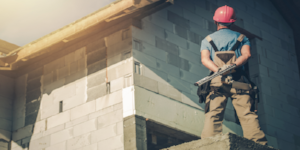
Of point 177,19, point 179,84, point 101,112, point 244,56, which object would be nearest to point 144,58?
point 179,84

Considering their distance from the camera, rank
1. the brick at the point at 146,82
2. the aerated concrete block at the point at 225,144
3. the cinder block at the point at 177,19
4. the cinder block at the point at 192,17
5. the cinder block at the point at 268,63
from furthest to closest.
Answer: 1. the cinder block at the point at 268,63
2. the cinder block at the point at 192,17
3. the cinder block at the point at 177,19
4. the brick at the point at 146,82
5. the aerated concrete block at the point at 225,144

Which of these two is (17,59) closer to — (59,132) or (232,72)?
(59,132)

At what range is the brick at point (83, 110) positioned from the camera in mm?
8547

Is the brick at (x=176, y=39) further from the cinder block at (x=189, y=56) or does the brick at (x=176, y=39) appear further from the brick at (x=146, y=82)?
the brick at (x=146, y=82)

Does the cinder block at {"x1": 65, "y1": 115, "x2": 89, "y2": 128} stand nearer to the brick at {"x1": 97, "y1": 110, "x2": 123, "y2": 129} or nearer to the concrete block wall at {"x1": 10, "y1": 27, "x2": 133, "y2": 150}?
the concrete block wall at {"x1": 10, "y1": 27, "x2": 133, "y2": 150}

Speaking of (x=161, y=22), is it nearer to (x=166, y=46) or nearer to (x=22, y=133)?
(x=166, y=46)

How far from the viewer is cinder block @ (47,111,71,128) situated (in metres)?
8.91

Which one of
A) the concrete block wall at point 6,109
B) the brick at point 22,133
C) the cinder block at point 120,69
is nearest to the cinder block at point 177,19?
the cinder block at point 120,69

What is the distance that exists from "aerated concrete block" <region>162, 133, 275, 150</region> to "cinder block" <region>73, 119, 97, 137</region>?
136 inches

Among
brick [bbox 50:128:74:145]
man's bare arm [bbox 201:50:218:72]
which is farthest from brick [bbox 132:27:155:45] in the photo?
man's bare arm [bbox 201:50:218:72]

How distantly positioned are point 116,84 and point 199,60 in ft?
7.26

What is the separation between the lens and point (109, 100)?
8.28 meters

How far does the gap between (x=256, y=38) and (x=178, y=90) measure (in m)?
3.31

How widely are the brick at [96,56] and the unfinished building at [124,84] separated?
2 centimetres
